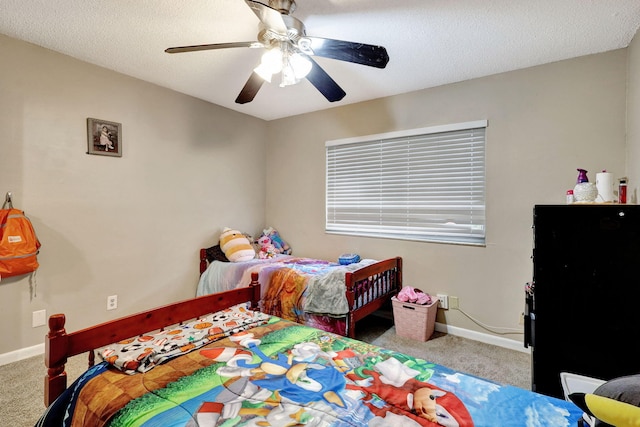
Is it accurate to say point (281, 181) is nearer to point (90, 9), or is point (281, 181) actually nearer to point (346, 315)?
point (346, 315)

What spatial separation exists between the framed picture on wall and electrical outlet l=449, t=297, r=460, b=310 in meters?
3.44

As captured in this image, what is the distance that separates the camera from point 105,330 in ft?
4.50

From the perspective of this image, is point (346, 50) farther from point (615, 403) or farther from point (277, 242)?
point (277, 242)

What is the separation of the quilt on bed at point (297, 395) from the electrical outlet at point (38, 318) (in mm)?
1714

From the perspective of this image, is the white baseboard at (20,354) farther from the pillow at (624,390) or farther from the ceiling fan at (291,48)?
the pillow at (624,390)

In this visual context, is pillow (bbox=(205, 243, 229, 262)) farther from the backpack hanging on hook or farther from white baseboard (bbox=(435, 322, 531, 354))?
white baseboard (bbox=(435, 322, 531, 354))

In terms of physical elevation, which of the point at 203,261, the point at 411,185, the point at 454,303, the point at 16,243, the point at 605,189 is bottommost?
the point at 454,303

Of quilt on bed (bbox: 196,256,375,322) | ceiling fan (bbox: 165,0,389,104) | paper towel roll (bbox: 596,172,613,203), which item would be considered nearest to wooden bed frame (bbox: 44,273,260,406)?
quilt on bed (bbox: 196,256,375,322)

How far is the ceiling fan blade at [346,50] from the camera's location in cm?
164

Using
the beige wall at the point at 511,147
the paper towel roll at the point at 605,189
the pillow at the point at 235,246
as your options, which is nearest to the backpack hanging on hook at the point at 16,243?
the pillow at the point at 235,246

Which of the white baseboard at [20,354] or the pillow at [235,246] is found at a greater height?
the pillow at [235,246]

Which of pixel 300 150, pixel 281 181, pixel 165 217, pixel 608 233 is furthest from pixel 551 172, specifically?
pixel 165 217

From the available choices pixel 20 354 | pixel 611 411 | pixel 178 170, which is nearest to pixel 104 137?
pixel 178 170

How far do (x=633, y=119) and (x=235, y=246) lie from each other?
11.7 feet
